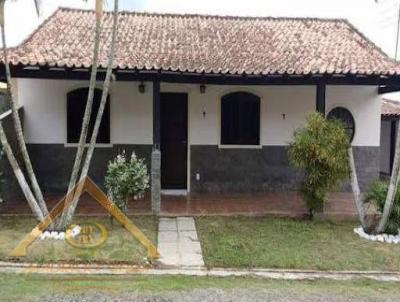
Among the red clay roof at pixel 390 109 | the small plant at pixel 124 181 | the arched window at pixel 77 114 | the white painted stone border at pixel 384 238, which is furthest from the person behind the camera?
the red clay roof at pixel 390 109

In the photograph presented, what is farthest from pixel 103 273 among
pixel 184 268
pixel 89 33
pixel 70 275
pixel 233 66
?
pixel 89 33

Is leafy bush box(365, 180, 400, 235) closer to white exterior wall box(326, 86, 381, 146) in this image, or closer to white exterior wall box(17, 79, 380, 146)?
white exterior wall box(17, 79, 380, 146)

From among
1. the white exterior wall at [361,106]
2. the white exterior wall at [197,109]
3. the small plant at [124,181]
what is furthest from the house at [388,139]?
the small plant at [124,181]

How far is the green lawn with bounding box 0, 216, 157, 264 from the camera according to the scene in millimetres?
6984

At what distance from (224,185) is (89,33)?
5.62 meters

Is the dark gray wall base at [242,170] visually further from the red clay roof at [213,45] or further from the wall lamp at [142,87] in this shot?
the red clay roof at [213,45]

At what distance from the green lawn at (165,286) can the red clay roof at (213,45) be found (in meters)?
4.61

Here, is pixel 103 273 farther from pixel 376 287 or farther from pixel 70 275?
pixel 376 287

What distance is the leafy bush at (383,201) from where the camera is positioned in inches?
324

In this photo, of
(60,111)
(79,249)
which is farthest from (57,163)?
(79,249)

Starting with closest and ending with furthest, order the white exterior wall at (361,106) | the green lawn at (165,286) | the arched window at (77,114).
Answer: the green lawn at (165,286), the arched window at (77,114), the white exterior wall at (361,106)

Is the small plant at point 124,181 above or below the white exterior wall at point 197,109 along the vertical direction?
below

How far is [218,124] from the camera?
12.1m

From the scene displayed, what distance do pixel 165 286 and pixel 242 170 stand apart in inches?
259
